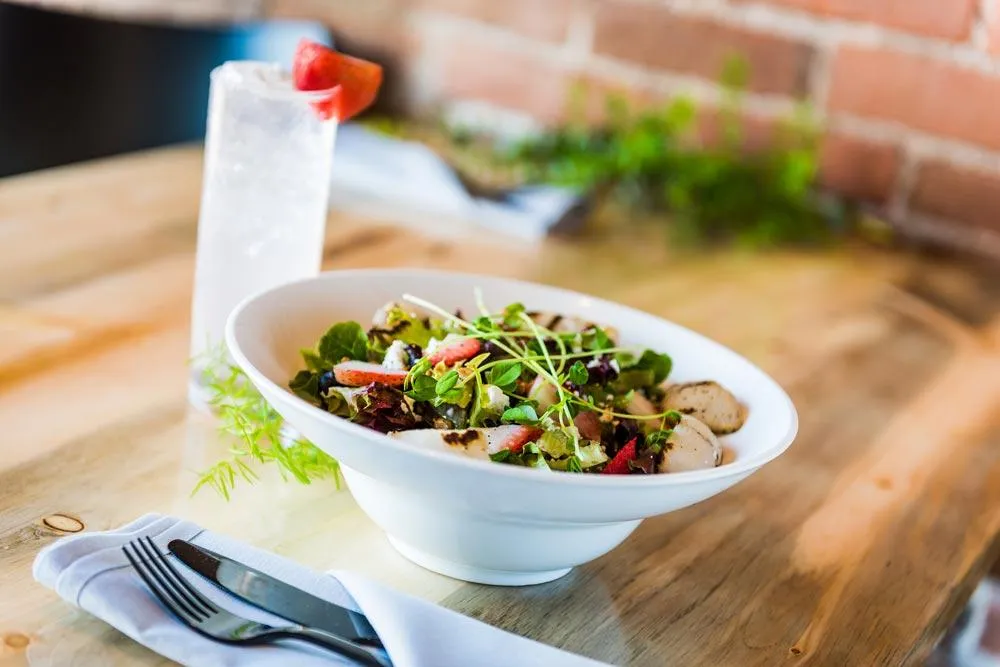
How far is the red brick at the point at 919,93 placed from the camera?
1.88 m

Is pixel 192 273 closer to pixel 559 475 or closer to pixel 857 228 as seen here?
pixel 559 475

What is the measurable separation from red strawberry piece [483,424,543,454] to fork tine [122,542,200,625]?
0.20 m

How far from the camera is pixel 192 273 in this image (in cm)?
135

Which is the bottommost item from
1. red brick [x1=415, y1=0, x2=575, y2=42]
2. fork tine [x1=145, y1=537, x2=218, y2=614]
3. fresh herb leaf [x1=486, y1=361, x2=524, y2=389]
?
fork tine [x1=145, y1=537, x2=218, y2=614]

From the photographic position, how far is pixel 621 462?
820 mm

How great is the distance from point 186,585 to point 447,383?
0.21 meters

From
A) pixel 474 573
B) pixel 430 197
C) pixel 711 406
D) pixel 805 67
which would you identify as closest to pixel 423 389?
pixel 474 573

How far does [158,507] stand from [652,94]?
144 cm

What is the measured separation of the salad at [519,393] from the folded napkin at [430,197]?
716 millimetres

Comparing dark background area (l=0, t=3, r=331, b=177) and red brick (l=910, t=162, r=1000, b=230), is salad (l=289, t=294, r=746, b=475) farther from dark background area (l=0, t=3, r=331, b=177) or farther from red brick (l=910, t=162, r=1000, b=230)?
red brick (l=910, t=162, r=1000, b=230)

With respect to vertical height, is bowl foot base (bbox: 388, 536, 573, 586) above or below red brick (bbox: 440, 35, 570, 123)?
below

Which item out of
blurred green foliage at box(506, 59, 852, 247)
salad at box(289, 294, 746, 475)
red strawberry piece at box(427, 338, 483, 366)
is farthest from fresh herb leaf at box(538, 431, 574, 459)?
blurred green foliage at box(506, 59, 852, 247)

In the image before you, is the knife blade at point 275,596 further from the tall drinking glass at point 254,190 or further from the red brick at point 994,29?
the red brick at point 994,29

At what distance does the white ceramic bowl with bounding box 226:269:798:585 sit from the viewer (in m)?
A: 0.72
